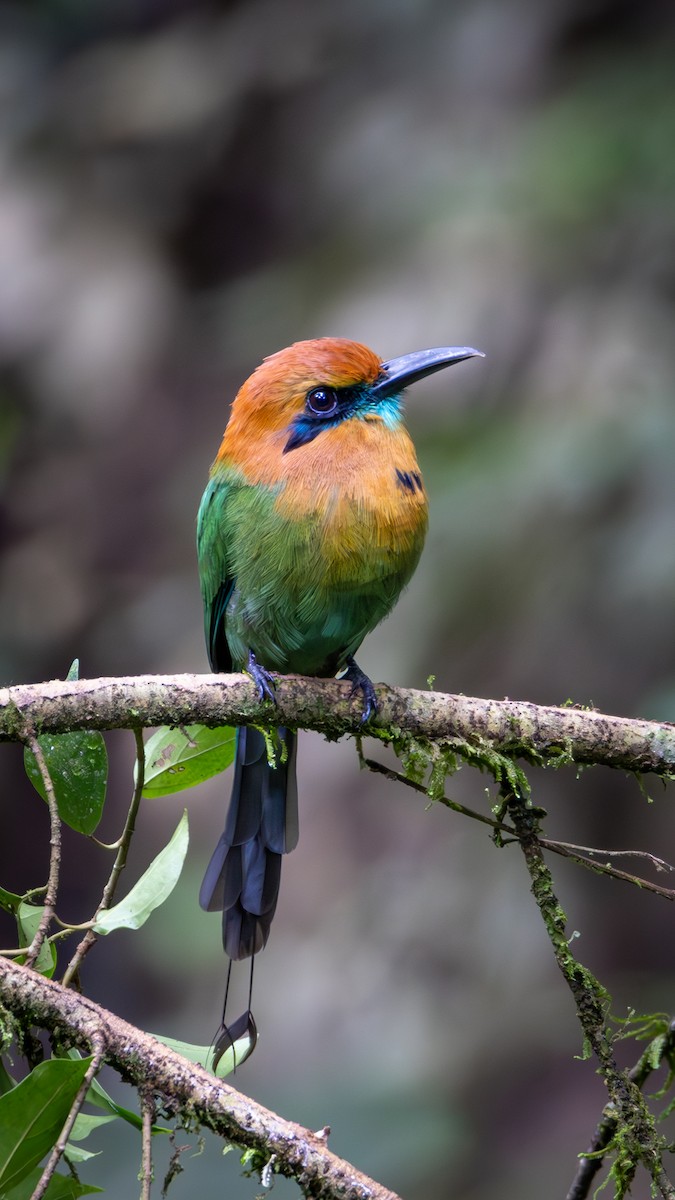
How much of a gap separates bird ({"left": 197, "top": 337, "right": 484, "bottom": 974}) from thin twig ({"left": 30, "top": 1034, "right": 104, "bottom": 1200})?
940mm

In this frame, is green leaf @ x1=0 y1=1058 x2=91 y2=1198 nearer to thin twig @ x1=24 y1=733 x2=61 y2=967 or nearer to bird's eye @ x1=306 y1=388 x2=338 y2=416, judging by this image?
thin twig @ x1=24 y1=733 x2=61 y2=967

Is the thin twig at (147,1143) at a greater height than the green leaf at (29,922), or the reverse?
the green leaf at (29,922)

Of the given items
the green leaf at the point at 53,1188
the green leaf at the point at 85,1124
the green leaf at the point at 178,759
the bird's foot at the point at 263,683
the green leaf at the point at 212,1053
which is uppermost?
the bird's foot at the point at 263,683

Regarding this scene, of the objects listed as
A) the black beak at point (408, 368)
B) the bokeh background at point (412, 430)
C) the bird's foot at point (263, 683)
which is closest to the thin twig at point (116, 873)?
the bird's foot at point (263, 683)

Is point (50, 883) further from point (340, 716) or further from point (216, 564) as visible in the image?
point (216, 564)

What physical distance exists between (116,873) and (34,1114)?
450 millimetres

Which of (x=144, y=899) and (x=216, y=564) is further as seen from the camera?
(x=216, y=564)

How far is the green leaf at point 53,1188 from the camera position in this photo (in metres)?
1.50

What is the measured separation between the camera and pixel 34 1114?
144 centimetres

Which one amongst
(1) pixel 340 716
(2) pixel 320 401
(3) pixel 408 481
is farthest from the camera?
(2) pixel 320 401

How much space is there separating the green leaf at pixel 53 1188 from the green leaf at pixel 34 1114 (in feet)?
0.10

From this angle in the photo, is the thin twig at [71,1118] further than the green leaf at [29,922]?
No

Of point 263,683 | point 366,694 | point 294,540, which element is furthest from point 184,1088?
point 294,540

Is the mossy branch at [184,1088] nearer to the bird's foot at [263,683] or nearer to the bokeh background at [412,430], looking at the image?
the bird's foot at [263,683]
